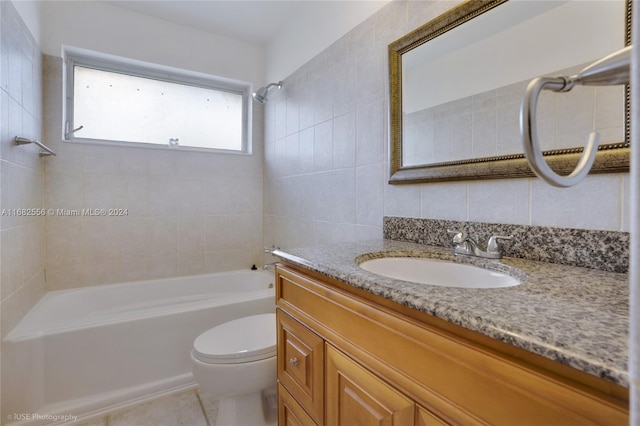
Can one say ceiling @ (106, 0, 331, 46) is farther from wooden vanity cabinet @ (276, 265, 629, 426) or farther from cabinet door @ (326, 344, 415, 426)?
cabinet door @ (326, 344, 415, 426)

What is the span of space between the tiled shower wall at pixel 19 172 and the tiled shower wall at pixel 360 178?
152 cm

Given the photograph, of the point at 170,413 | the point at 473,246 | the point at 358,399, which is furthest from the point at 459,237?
the point at 170,413

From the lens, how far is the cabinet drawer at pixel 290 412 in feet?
3.08

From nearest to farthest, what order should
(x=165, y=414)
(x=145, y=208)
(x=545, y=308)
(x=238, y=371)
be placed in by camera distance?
(x=545, y=308)
(x=238, y=371)
(x=165, y=414)
(x=145, y=208)

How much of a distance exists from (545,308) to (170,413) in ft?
5.87

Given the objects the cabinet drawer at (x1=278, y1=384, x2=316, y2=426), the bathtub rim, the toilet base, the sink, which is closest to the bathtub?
the bathtub rim

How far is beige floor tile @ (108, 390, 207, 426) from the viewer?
4.87 feet

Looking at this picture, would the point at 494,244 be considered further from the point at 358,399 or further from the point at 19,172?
the point at 19,172

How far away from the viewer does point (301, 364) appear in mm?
948

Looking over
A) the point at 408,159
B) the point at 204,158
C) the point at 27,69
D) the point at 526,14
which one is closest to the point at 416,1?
the point at 526,14

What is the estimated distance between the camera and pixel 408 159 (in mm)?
1318

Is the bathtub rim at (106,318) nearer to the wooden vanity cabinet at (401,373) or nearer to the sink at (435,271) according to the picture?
the wooden vanity cabinet at (401,373)

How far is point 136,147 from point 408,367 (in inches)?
96.3

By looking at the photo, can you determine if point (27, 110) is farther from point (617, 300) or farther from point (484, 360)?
point (617, 300)
